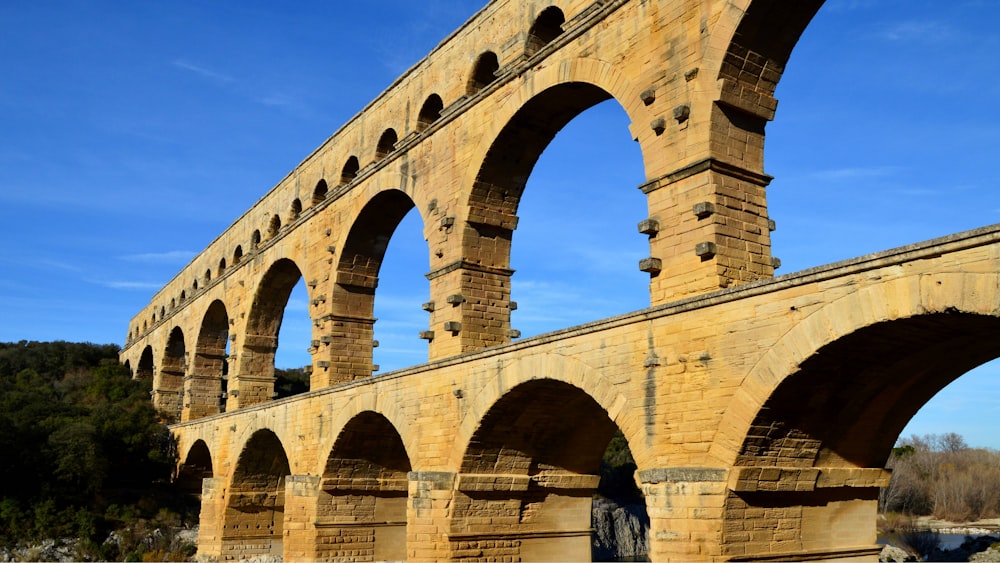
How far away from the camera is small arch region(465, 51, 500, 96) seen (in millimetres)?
14859

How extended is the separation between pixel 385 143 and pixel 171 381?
2056 cm

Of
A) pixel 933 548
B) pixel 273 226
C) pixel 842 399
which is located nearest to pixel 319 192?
pixel 273 226

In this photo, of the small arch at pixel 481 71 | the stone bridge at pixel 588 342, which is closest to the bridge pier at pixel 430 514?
the stone bridge at pixel 588 342

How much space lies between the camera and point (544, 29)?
1362 cm

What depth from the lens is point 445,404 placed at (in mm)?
12914

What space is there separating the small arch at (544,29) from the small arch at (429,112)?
3.38 metres

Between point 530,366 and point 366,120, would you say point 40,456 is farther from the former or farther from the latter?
point 530,366

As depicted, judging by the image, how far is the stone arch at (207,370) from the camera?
94.9ft

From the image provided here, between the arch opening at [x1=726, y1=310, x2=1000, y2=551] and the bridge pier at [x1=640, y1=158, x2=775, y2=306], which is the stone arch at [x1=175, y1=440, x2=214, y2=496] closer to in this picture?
the bridge pier at [x1=640, y1=158, x2=775, y2=306]

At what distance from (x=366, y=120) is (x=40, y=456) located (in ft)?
48.0

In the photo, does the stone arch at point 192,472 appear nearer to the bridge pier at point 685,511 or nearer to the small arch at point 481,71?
the small arch at point 481,71

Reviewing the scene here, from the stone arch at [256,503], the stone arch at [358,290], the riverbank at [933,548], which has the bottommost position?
the riverbank at [933,548]

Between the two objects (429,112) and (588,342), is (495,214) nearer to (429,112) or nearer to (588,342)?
(429,112)

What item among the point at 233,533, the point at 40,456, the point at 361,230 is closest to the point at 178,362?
the point at 40,456
